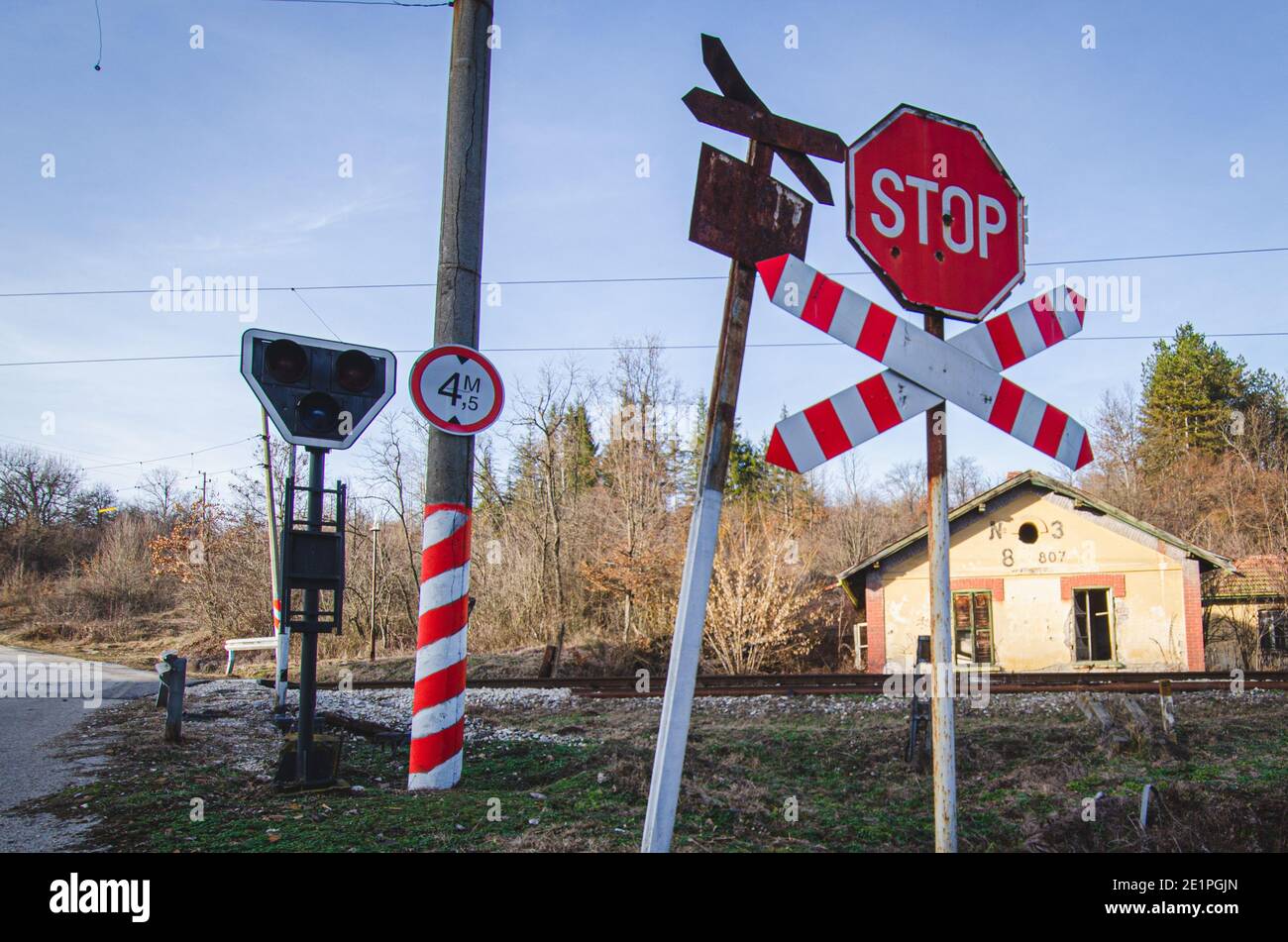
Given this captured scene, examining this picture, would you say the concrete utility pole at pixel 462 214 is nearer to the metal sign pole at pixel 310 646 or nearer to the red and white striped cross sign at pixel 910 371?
the metal sign pole at pixel 310 646

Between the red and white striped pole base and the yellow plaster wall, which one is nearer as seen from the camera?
the red and white striped pole base

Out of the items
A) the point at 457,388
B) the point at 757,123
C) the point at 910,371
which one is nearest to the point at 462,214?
the point at 457,388

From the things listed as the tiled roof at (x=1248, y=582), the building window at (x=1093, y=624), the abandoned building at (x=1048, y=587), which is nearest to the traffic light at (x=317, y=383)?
the abandoned building at (x=1048, y=587)

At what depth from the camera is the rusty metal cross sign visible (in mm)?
3105

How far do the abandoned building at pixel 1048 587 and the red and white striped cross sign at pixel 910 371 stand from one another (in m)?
20.5

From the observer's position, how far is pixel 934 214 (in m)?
3.87

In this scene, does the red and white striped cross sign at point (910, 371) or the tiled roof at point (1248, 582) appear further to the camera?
the tiled roof at point (1248, 582)

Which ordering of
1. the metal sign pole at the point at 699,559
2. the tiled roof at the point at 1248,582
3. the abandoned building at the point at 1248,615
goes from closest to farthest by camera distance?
the metal sign pole at the point at 699,559
the abandoned building at the point at 1248,615
the tiled roof at the point at 1248,582

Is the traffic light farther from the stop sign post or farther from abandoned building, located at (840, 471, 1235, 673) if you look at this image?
abandoned building, located at (840, 471, 1235, 673)

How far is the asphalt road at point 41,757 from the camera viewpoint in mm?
4457

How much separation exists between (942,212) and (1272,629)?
31052 millimetres

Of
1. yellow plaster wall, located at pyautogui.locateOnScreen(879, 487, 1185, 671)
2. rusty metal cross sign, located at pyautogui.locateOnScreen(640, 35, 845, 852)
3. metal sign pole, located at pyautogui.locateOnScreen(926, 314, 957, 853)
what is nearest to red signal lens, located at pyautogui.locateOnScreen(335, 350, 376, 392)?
rusty metal cross sign, located at pyautogui.locateOnScreen(640, 35, 845, 852)

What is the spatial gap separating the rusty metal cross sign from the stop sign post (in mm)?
240
